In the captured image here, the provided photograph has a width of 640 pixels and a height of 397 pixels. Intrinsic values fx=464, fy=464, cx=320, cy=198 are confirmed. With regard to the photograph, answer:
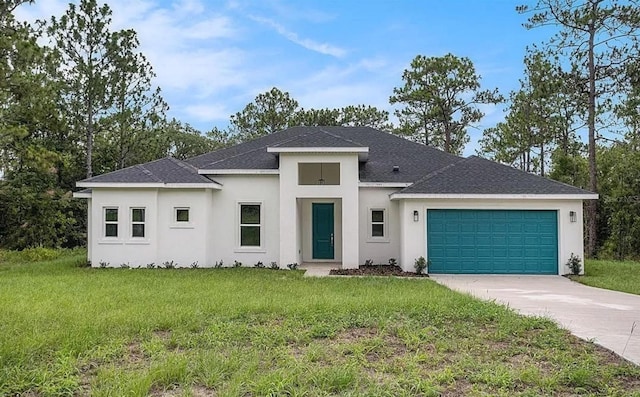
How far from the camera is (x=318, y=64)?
78.5 ft

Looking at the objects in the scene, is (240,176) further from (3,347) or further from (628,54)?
(628,54)

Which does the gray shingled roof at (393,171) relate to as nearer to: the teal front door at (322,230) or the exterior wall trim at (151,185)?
the exterior wall trim at (151,185)

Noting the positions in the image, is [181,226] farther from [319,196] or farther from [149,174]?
[319,196]

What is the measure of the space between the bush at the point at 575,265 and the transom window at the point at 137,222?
1426cm

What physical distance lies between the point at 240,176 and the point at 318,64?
32.3 feet

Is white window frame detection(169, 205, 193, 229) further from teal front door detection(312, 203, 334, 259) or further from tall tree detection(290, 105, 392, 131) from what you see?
tall tree detection(290, 105, 392, 131)

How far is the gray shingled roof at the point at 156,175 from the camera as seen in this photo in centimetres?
1608

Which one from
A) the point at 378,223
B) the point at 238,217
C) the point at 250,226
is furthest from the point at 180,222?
the point at 378,223

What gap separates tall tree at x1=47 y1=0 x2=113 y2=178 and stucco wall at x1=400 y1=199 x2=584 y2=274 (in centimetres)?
1850

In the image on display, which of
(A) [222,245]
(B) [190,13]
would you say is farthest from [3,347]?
(B) [190,13]

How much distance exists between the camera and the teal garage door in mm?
15000

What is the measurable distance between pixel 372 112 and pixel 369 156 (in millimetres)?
16462

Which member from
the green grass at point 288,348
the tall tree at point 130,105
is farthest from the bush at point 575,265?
the tall tree at point 130,105

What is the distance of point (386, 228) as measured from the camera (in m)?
17.0
